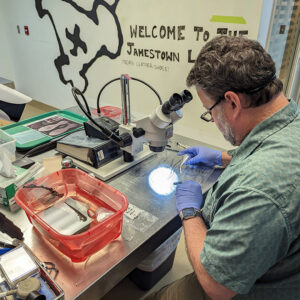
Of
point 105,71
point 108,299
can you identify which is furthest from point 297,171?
point 105,71

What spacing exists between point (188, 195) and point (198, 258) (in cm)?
27

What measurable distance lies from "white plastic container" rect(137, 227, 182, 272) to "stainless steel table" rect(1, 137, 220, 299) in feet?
1.40

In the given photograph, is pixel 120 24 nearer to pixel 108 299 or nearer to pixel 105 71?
pixel 105 71

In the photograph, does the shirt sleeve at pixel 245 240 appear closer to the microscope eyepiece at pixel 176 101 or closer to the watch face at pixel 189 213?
the watch face at pixel 189 213

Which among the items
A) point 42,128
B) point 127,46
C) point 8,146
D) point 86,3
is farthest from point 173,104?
point 86,3

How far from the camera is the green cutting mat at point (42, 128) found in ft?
4.83

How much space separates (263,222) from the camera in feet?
2.11

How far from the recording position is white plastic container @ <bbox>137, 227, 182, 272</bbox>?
1.43m

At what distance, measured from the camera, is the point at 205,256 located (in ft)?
2.46

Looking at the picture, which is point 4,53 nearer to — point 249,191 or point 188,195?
point 188,195

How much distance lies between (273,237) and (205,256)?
197mm

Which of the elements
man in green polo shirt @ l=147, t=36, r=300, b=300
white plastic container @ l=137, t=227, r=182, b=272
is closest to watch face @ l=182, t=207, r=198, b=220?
man in green polo shirt @ l=147, t=36, r=300, b=300

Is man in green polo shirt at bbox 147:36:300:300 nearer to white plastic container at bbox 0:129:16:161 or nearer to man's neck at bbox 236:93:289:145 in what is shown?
man's neck at bbox 236:93:289:145

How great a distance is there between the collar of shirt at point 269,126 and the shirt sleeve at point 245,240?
0.19m
